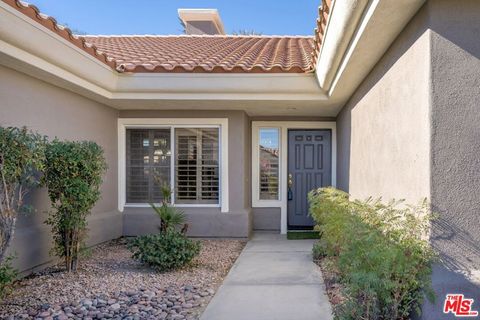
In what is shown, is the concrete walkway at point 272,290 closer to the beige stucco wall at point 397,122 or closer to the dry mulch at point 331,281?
the dry mulch at point 331,281

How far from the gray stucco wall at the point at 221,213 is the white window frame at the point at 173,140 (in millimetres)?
91

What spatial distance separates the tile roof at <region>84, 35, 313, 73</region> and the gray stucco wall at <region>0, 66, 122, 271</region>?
1231 millimetres

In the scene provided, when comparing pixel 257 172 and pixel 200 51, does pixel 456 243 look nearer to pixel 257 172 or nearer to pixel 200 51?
pixel 257 172

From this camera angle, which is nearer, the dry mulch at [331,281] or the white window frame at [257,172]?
the dry mulch at [331,281]

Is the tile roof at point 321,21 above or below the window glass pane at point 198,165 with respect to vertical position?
above

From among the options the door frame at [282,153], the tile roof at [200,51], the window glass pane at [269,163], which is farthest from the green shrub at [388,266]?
the window glass pane at [269,163]

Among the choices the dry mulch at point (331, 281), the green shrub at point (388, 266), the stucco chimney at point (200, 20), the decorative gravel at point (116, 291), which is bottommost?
the decorative gravel at point (116, 291)

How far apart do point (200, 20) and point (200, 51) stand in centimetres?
624

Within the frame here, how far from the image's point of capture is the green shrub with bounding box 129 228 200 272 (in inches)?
248

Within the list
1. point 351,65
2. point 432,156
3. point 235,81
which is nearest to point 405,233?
point 432,156

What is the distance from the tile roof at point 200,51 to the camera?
6.01m

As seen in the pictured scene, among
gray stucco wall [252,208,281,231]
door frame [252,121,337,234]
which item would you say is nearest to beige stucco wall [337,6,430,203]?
door frame [252,121,337,234]

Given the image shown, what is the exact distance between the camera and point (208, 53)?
9.71m

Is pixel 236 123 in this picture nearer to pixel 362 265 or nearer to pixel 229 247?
pixel 229 247
